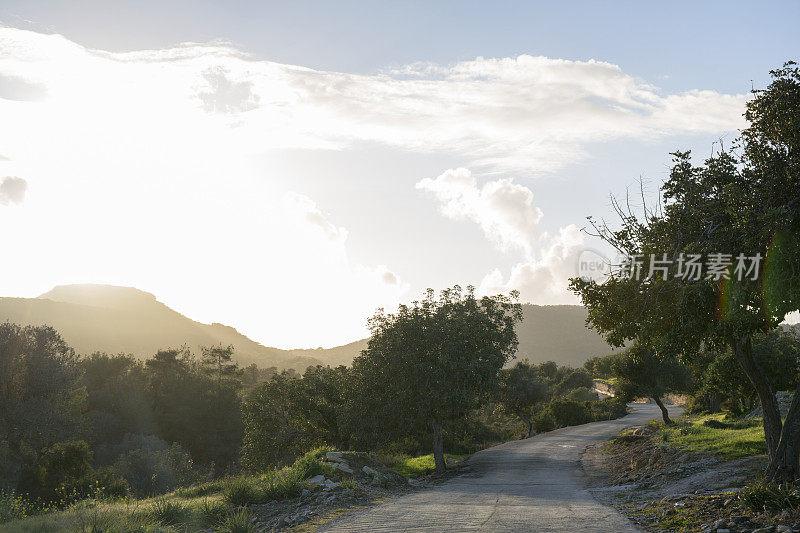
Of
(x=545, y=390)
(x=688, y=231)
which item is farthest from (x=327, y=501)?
(x=545, y=390)

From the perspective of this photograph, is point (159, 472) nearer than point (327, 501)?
No

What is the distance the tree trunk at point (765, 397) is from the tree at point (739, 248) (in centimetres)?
3

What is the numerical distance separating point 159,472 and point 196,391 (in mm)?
26630

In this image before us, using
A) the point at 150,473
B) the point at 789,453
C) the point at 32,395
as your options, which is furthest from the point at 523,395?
the point at 32,395

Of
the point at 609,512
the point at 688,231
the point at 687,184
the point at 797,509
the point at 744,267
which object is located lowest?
the point at 609,512

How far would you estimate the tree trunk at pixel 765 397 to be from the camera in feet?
52.1

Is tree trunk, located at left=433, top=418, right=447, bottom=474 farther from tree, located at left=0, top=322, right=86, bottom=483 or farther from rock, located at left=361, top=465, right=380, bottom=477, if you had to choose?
tree, located at left=0, top=322, right=86, bottom=483

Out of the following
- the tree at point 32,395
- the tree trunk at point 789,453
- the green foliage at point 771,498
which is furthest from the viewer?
the tree at point 32,395

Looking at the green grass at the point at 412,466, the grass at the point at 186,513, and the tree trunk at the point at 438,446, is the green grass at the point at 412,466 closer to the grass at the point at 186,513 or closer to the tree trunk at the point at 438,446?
the tree trunk at the point at 438,446

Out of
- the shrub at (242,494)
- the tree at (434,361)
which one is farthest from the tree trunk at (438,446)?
the shrub at (242,494)

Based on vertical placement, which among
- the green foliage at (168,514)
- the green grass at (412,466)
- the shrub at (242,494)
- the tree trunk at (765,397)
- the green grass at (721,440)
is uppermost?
the tree trunk at (765,397)

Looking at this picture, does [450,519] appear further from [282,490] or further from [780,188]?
[780,188]

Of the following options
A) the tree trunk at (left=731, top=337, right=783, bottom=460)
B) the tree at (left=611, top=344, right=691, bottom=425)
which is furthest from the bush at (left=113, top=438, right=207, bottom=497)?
the tree trunk at (left=731, top=337, right=783, bottom=460)

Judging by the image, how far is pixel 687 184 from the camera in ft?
51.4
